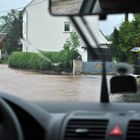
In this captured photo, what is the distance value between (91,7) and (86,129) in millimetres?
868

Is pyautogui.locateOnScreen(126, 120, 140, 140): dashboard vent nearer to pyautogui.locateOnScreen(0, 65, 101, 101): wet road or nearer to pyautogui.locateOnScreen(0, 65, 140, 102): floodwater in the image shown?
pyautogui.locateOnScreen(0, 65, 140, 102): floodwater

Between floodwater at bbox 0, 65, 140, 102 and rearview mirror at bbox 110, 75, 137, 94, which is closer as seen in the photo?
rearview mirror at bbox 110, 75, 137, 94

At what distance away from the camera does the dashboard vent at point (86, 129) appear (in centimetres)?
262

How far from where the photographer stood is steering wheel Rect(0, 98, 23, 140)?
2.55 meters

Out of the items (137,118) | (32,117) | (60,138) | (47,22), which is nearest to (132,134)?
(137,118)

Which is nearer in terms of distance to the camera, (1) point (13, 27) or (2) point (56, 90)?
(1) point (13, 27)

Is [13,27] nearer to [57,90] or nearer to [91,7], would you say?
[91,7]

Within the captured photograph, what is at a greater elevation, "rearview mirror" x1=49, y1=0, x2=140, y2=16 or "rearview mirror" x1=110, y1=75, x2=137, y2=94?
"rearview mirror" x1=49, y1=0, x2=140, y2=16

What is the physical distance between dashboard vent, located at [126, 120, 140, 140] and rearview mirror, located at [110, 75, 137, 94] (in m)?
0.53

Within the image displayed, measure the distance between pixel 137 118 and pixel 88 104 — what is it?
2.97 feet

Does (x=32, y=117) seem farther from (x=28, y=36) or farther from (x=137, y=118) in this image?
(x=28, y=36)

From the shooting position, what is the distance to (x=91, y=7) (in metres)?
3.22

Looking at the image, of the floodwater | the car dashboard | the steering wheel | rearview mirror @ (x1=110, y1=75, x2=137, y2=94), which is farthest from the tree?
the floodwater

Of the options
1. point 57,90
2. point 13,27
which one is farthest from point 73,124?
point 57,90
